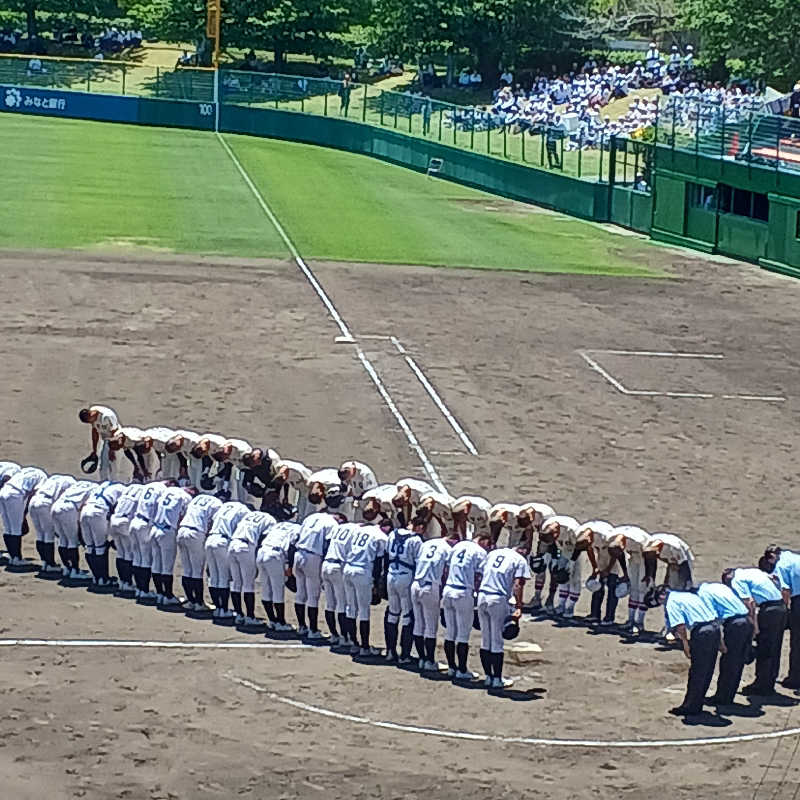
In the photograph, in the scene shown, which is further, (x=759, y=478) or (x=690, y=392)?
(x=690, y=392)

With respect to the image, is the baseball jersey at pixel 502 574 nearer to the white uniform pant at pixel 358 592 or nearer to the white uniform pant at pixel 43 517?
the white uniform pant at pixel 358 592

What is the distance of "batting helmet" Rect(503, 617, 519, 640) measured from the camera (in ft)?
47.4

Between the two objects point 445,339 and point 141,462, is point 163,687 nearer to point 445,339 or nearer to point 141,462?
point 141,462

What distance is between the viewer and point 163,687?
46.5 feet

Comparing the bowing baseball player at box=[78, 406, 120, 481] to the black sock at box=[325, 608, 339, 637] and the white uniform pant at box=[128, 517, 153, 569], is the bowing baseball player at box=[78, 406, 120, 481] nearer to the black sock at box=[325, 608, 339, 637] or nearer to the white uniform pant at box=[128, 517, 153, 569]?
the white uniform pant at box=[128, 517, 153, 569]

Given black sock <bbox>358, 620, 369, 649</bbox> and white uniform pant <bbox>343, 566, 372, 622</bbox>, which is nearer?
white uniform pant <bbox>343, 566, 372, 622</bbox>

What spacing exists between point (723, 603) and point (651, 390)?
1280 centimetres

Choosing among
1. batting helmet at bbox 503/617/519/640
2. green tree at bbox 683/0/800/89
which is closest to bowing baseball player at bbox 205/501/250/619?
batting helmet at bbox 503/617/519/640

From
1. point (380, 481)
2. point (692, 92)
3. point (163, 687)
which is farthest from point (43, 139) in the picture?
point (163, 687)

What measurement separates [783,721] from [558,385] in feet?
42.8

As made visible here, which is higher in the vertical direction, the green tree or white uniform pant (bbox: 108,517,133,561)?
the green tree

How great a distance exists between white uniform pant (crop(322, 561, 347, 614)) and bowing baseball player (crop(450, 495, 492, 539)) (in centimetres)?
132

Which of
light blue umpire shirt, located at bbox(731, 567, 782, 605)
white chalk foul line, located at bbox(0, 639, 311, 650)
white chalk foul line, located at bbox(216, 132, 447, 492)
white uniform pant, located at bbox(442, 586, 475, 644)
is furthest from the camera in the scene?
white chalk foul line, located at bbox(216, 132, 447, 492)

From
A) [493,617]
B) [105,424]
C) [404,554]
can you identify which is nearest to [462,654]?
[493,617]
